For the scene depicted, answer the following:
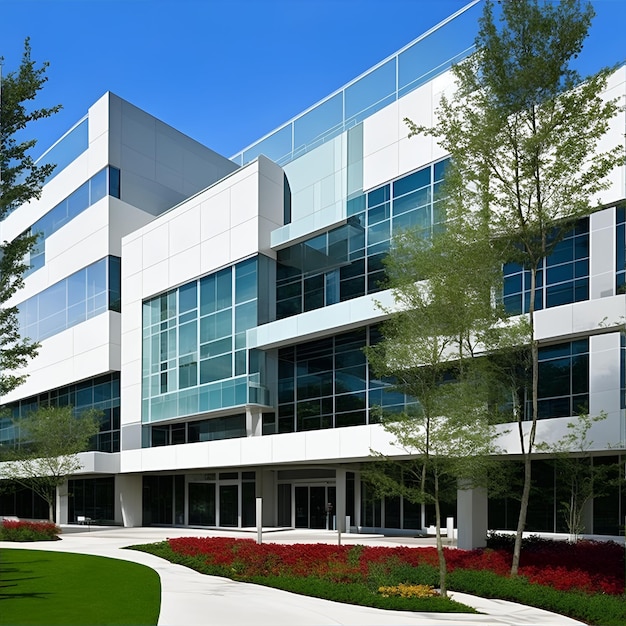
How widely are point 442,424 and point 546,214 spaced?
5.48 meters

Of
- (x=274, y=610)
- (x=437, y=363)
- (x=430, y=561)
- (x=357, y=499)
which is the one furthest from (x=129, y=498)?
(x=274, y=610)

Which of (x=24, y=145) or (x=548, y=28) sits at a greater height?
(x=548, y=28)

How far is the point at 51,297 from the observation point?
50.8 m

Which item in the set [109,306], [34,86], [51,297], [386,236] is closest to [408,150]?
[386,236]

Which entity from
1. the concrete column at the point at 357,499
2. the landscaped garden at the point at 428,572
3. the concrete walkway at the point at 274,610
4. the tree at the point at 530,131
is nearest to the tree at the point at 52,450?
the concrete column at the point at 357,499

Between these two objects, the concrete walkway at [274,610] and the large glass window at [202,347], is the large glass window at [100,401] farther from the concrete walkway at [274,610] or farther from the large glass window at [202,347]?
the concrete walkway at [274,610]

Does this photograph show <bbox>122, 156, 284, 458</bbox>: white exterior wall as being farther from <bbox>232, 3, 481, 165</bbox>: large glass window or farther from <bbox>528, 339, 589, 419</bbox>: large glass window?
<bbox>528, 339, 589, 419</bbox>: large glass window

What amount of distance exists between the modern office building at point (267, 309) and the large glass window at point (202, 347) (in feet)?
0.35

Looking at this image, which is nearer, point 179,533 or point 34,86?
point 34,86

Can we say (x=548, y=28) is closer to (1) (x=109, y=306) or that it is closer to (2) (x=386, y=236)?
(2) (x=386, y=236)

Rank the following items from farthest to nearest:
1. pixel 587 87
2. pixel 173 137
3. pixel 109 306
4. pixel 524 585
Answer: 1. pixel 173 137
2. pixel 109 306
3. pixel 587 87
4. pixel 524 585

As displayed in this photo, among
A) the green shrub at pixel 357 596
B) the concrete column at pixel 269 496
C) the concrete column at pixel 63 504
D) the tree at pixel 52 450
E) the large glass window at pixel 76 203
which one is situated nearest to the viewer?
the green shrub at pixel 357 596

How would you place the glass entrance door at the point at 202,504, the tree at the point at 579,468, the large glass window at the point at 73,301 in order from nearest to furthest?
the tree at the point at 579,468, the glass entrance door at the point at 202,504, the large glass window at the point at 73,301

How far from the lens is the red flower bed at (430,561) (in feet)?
54.6
